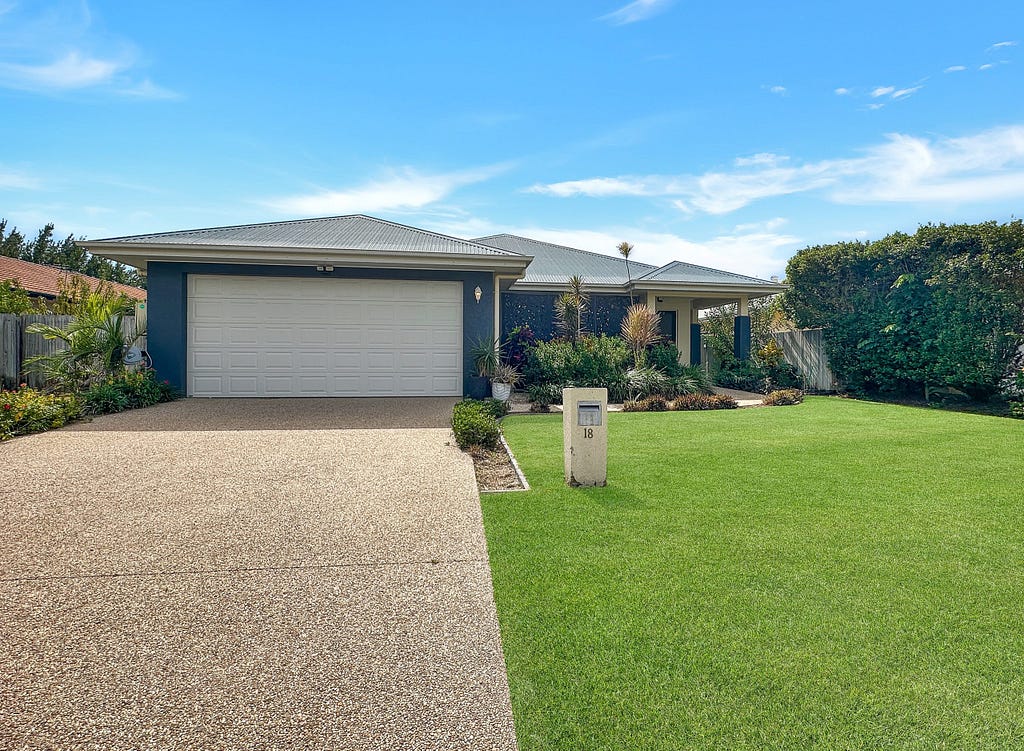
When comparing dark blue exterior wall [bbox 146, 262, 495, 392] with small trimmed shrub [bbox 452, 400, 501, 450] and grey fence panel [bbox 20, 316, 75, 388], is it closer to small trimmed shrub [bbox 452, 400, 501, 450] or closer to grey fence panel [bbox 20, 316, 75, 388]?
grey fence panel [bbox 20, 316, 75, 388]

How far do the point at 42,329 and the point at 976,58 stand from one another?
17.6 metres

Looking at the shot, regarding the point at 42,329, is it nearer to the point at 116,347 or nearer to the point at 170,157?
the point at 116,347

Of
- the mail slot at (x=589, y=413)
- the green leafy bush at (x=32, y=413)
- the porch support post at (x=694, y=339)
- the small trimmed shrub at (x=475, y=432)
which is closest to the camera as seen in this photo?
the mail slot at (x=589, y=413)

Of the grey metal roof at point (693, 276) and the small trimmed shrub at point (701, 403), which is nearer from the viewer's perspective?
the small trimmed shrub at point (701, 403)

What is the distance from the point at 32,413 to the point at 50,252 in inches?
1295

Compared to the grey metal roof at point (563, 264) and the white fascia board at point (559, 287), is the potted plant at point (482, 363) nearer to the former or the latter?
the white fascia board at point (559, 287)

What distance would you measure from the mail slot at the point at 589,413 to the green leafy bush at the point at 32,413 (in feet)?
24.9

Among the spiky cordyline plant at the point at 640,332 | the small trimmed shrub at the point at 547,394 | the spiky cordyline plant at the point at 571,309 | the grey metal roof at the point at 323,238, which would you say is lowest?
the small trimmed shrub at the point at 547,394

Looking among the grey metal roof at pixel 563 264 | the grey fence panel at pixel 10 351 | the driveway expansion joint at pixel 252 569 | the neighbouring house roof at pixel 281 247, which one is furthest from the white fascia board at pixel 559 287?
the driveway expansion joint at pixel 252 569

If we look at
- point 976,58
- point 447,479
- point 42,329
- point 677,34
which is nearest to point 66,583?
point 447,479

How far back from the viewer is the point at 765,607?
9.67 feet

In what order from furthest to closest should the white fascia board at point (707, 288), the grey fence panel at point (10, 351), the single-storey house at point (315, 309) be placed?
the white fascia board at point (707, 288), the single-storey house at point (315, 309), the grey fence panel at point (10, 351)

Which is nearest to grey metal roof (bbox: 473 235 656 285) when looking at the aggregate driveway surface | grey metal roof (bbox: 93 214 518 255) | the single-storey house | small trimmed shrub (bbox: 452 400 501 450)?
grey metal roof (bbox: 93 214 518 255)

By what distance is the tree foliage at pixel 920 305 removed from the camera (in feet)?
36.8
